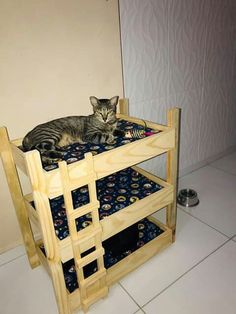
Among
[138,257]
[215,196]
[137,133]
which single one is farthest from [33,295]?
[215,196]

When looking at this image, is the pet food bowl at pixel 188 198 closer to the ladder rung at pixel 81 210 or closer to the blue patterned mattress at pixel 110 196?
the blue patterned mattress at pixel 110 196

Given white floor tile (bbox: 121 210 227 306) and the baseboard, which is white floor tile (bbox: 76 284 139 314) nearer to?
white floor tile (bbox: 121 210 227 306)

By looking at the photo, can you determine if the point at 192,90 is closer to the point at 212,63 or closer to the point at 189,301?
the point at 212,63

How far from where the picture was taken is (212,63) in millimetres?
1944

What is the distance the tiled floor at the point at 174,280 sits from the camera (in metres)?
1.10

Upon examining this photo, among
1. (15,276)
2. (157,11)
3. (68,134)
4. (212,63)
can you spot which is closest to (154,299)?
(15,276)

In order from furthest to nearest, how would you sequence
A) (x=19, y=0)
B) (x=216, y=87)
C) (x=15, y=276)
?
1. (x=216, y=87)
2. (x=15, y=276)
3. (x=19, y=0)

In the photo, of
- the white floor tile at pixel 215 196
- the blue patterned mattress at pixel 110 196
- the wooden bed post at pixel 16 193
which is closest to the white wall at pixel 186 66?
the white floor tile at pixel 215 196

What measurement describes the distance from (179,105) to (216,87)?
457 mm

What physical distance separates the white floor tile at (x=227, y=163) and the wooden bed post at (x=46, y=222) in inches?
68.1

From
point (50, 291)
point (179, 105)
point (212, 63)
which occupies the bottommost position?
point (50, 291)

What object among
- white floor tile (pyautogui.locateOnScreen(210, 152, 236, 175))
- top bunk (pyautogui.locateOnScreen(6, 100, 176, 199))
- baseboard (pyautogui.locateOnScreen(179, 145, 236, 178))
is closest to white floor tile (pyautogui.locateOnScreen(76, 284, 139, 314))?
top bunk (pyautogui.locateOnScreen(6, 100, 176, 199))

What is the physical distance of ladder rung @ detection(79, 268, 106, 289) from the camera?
1.03 m

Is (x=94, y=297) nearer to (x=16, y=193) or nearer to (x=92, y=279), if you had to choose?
(x=92, y=279)
